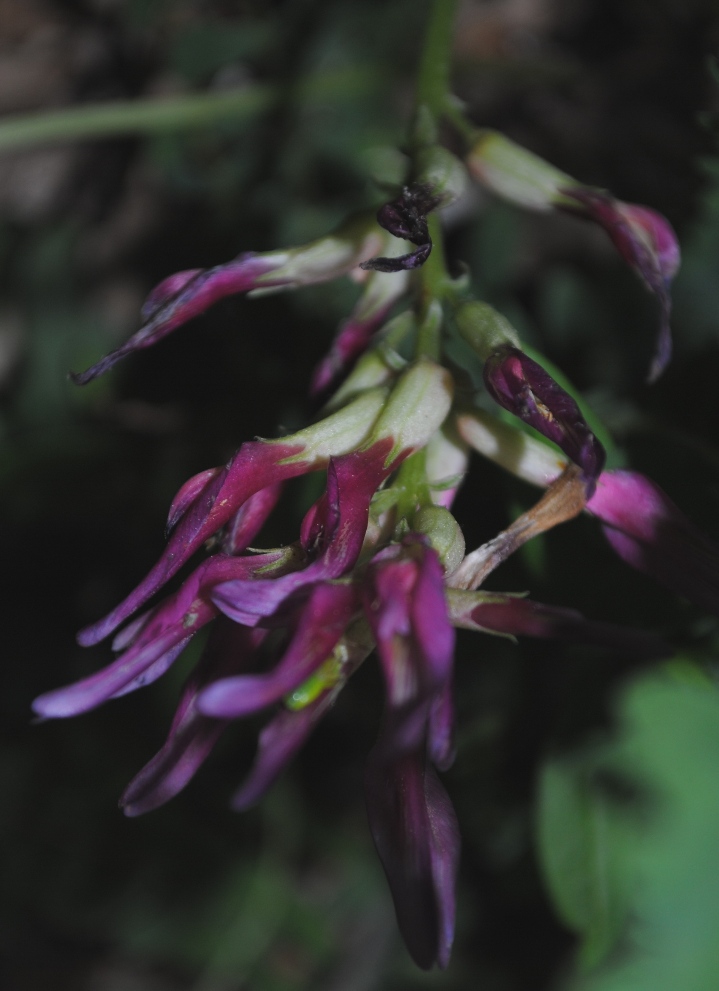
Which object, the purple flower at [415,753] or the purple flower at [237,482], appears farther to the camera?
the purple flower at [237,482]

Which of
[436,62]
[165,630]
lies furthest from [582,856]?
[436,62]

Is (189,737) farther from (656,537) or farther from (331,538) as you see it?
(656,537)

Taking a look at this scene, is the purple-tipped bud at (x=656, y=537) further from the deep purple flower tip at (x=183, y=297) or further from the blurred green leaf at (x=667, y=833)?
the blurred green leaf at (x=667, y=833)

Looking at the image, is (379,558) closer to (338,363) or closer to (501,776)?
(338,363)

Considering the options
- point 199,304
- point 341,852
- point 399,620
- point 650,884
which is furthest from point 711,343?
point 341,852

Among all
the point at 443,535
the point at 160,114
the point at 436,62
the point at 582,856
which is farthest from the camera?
the point at 160,114

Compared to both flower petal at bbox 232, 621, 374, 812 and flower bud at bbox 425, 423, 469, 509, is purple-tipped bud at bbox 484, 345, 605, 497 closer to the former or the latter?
flower bud at bbox 425, 423, 469, 509

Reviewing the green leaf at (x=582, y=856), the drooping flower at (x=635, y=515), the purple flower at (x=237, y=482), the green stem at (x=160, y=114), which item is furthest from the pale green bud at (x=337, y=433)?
the green stem at (x=160, y=114)
